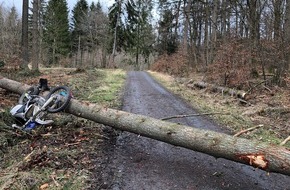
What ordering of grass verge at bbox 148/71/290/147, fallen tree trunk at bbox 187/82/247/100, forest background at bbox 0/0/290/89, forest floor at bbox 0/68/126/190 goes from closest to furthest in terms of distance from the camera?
forest floor at bbox 0/68/126/190
grass verge at bbox 148/71/290/147
fallen tree trunk at bbox 187/82/247/100
forest background at bbox 0/0/290/89

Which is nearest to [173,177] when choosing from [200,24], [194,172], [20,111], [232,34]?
[194,172]

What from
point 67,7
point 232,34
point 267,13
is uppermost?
point 67,7

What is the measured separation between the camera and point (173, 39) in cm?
3359

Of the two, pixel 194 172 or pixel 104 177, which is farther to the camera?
pixel 194 172

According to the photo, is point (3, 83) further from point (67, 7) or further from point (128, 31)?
point (67, 7)

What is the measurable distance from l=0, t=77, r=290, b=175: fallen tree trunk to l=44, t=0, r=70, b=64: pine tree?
3260cm

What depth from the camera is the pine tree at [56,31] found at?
3553 centimetres

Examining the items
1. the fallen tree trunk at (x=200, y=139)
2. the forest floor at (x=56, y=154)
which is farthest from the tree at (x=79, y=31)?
the fallen tree trunk at (x=200, y=139)

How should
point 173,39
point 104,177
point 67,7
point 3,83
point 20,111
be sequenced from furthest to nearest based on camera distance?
point 67,7, point 173,39, point 3,83, point 20,111, point 104,177

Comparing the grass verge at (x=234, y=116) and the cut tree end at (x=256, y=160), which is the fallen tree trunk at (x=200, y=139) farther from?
the grass verge at (x=234, y=116)

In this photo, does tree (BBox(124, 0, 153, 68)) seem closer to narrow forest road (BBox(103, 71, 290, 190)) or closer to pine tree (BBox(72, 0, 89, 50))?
pine tree (BBox(72, 0, 89, 50))

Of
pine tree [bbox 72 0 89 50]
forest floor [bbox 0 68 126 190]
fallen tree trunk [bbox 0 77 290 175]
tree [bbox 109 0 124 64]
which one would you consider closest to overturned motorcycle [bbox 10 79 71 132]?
forest floor [bbox 0 68 126 190]

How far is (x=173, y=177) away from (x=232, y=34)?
10475 millimetres

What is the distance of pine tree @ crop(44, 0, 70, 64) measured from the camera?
117 ft
